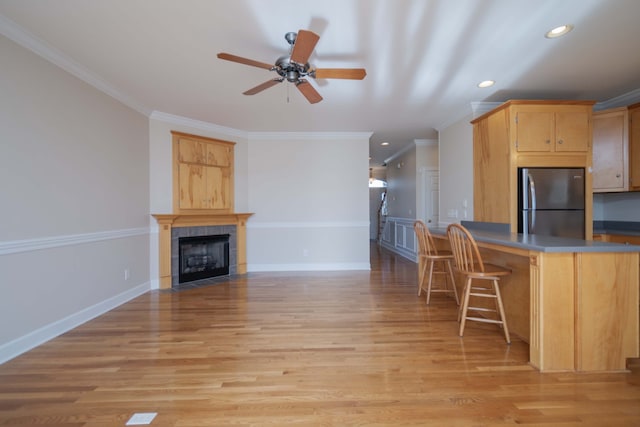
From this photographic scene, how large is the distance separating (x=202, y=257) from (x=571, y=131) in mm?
5227

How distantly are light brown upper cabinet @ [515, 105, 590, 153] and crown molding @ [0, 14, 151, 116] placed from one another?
14.8 ft

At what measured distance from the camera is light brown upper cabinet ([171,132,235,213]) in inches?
167

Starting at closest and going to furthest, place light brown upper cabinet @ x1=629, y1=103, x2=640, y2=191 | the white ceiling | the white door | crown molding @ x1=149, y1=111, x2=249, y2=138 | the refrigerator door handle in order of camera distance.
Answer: the white ceiling, the refrigerator door handle, light brown upper cabinet @ x1=629, y1=103, x2=640, y2=191, crown molding @ x1=149, y1=111, x2=249, y2=138, the white door

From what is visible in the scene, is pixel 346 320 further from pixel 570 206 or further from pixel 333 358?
pixel 570 206

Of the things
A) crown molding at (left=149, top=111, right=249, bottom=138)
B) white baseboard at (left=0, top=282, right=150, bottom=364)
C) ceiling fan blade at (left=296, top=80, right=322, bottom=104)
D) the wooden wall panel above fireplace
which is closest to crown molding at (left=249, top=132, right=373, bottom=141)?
crown molding at (left=149, top=111, right=249, bottom=138)

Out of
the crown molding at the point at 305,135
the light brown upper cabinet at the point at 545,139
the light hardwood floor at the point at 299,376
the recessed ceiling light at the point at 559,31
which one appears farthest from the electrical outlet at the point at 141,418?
the crown molding at the point at 305,135

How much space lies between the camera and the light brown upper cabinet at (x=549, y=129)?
3016 millimetres

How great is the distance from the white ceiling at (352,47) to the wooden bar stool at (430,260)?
5.57ft

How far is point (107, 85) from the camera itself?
10.2 feet

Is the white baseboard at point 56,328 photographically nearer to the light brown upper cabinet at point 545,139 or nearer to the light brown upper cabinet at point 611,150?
the light brown upper cabinet at point 545,139

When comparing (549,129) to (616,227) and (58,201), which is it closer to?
(616,227)

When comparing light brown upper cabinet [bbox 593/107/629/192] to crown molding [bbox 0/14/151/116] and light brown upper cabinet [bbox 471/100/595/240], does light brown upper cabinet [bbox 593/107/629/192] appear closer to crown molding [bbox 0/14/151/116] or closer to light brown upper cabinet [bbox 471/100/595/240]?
light brown upper cabinet [bbox 471/100/595/240]

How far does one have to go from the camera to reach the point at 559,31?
217 centimetres

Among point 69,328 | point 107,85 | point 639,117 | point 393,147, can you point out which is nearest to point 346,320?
point 69,328
